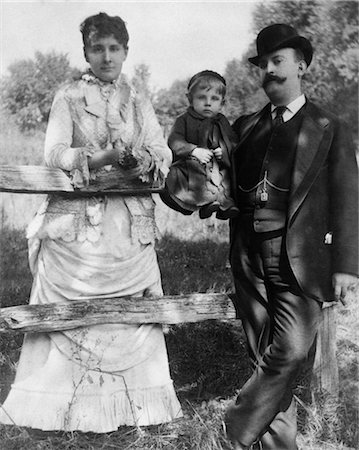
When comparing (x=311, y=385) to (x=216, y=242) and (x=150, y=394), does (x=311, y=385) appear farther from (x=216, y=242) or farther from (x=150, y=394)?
(x=216, y=242)

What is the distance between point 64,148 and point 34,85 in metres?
0.85

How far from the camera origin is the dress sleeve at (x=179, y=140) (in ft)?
12.5

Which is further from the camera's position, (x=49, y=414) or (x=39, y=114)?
(x=39, y=114)

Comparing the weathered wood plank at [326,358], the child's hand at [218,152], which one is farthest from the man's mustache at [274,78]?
the weathered wood plank at [326,358]

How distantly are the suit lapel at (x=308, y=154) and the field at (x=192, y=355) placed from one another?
139 cm

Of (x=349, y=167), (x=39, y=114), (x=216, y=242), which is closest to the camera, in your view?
(x=349, y=167)

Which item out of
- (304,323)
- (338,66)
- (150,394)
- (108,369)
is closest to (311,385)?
(304,323)

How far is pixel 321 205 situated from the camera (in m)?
3.65

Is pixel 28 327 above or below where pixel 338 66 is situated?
below

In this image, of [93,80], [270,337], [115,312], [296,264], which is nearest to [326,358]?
[270,337]

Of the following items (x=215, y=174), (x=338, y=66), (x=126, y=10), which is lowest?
(x=215, y=174)

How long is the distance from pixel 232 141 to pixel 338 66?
1.16 meters

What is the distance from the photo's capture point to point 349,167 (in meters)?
3.61

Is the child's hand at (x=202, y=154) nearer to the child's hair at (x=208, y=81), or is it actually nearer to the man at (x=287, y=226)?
the man at (x=287, y=226)
